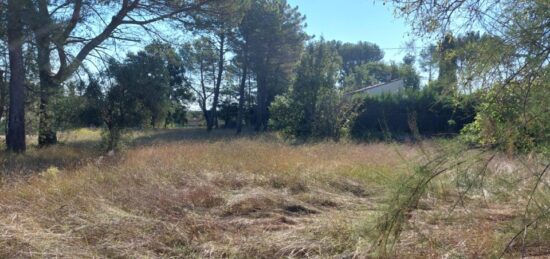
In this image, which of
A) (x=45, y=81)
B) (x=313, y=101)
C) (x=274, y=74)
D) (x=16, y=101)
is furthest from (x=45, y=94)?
(x=274, y=74)

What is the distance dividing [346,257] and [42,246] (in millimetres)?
2624

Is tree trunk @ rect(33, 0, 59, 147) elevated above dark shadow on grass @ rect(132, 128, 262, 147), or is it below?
above

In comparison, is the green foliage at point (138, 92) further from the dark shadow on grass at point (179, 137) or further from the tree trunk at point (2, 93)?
the tree trunk at point (2, 93)

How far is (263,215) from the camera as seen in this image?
182 inches

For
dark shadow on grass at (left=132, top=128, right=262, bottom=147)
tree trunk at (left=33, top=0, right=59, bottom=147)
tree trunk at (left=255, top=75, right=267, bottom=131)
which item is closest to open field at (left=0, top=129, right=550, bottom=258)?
tree trunk at (left=33, top=0, right=59, bottom=147)

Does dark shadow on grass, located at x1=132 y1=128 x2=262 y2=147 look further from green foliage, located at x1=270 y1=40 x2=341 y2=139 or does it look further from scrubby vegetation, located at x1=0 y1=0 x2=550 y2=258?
scrubby vegetation, located at x1=0 y1=0 x2=550 y2=258

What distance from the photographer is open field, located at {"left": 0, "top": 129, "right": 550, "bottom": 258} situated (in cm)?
319

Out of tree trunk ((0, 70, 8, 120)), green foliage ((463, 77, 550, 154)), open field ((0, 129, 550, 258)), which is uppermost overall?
tree trunk ((0, 70, 8, 120))

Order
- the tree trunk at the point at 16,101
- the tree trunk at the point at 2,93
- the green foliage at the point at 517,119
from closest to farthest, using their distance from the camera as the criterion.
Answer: the green foliage at the point at 517,119, the tree trunk at the point at 16,101, the tree trunk at the point at 2,93

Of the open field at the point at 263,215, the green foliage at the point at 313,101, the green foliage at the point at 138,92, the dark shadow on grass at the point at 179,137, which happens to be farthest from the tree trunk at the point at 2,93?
the green foliage at the point at 313,101

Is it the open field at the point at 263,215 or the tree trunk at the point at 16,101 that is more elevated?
the tree trunk at the point at 16,101

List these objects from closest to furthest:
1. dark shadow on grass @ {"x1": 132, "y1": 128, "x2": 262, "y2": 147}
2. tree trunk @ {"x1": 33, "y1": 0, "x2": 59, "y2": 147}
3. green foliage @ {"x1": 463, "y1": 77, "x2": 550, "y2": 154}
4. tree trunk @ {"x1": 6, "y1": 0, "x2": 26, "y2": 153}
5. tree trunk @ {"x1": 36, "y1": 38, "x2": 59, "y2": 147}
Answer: green foliage @ {"x1": 463, "y1": 77, "x2": 550, "y2": 154}, tree trunk @ {"x1": 33, "y1": 0, "x2": 59, "y2": 147}, tree trunk @ {"x1": 6, "y1": 0, "x2": 26, "y2": 153}, tree trunk @ {"x1": 36, "y1": 38, "x2": 59, "y2": 147}, dark shadow on grass @ {"x1": 132, "y1": 128, "x2": 262, "y2": 147}

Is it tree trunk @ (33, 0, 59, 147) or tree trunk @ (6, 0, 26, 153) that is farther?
tree trunk @ (6, 0, 26, 153)

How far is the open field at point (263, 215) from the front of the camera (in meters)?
3.19
